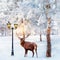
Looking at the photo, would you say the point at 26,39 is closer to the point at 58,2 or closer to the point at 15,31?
the point at 15,31

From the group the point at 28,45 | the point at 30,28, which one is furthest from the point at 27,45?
the point at 30,28

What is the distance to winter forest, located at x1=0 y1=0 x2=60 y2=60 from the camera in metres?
3.85

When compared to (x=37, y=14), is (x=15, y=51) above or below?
below

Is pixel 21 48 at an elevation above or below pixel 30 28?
below

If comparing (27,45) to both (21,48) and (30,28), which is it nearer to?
(21,48)

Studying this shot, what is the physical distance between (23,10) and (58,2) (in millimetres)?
488

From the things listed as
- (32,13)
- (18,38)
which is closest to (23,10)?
(32,13)

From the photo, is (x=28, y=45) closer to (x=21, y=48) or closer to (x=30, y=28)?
(x=21, y=48)

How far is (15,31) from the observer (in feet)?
12.7

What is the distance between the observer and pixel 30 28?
153 inches

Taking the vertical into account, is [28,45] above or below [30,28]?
below

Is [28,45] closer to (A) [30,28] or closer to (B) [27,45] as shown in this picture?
(B) [27,45]

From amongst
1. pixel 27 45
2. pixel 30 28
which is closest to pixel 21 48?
pixel 27 45

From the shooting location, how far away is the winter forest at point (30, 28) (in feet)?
12.6
